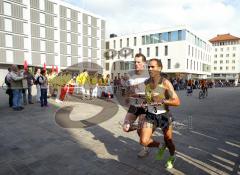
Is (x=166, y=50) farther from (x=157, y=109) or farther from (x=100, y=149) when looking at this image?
(x=157, y=109)

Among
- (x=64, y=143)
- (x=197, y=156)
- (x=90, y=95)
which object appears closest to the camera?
(x=197, y=156)

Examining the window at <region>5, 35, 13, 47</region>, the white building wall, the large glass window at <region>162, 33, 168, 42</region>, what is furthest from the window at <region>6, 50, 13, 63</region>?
the white building wall

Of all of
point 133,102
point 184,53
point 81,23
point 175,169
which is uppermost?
point 81,23

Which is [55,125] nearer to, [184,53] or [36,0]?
[36,0]

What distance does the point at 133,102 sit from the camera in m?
4.31

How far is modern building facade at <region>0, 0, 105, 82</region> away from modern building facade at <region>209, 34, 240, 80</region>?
6205 cm

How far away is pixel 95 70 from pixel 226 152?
49767 millimetres

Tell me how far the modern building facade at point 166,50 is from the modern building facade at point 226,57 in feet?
118

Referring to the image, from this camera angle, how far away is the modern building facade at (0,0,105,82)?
38.3 meters

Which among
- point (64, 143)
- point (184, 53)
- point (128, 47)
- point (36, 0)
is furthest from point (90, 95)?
point (128, 47)

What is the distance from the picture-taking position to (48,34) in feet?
144

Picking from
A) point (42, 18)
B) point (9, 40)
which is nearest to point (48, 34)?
point (42, 18)

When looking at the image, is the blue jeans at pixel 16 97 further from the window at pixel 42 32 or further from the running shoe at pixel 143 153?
the window at pixel 42 32

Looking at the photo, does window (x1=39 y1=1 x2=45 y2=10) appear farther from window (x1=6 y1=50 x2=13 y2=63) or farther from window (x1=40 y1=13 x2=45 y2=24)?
window (x1=6 y1=50 x2=13 y2=63)
